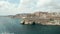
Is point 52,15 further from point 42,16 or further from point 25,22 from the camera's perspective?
point 25,22

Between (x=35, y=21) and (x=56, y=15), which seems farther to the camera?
(x=56, y=15)

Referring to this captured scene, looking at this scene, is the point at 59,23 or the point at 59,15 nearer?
the point at 59,23

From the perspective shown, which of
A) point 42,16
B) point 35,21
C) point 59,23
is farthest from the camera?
point 42,16

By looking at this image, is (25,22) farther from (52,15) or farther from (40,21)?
(52,15)

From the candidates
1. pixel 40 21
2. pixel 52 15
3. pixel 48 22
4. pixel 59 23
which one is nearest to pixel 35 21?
pixel 40 21

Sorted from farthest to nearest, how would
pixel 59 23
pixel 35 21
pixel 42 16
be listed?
1. pixel 42 16
2. pixel 35 21
3. pixel 59 23

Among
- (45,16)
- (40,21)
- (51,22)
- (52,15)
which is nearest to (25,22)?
(40,21)

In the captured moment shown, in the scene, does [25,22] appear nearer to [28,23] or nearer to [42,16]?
[28,23]
